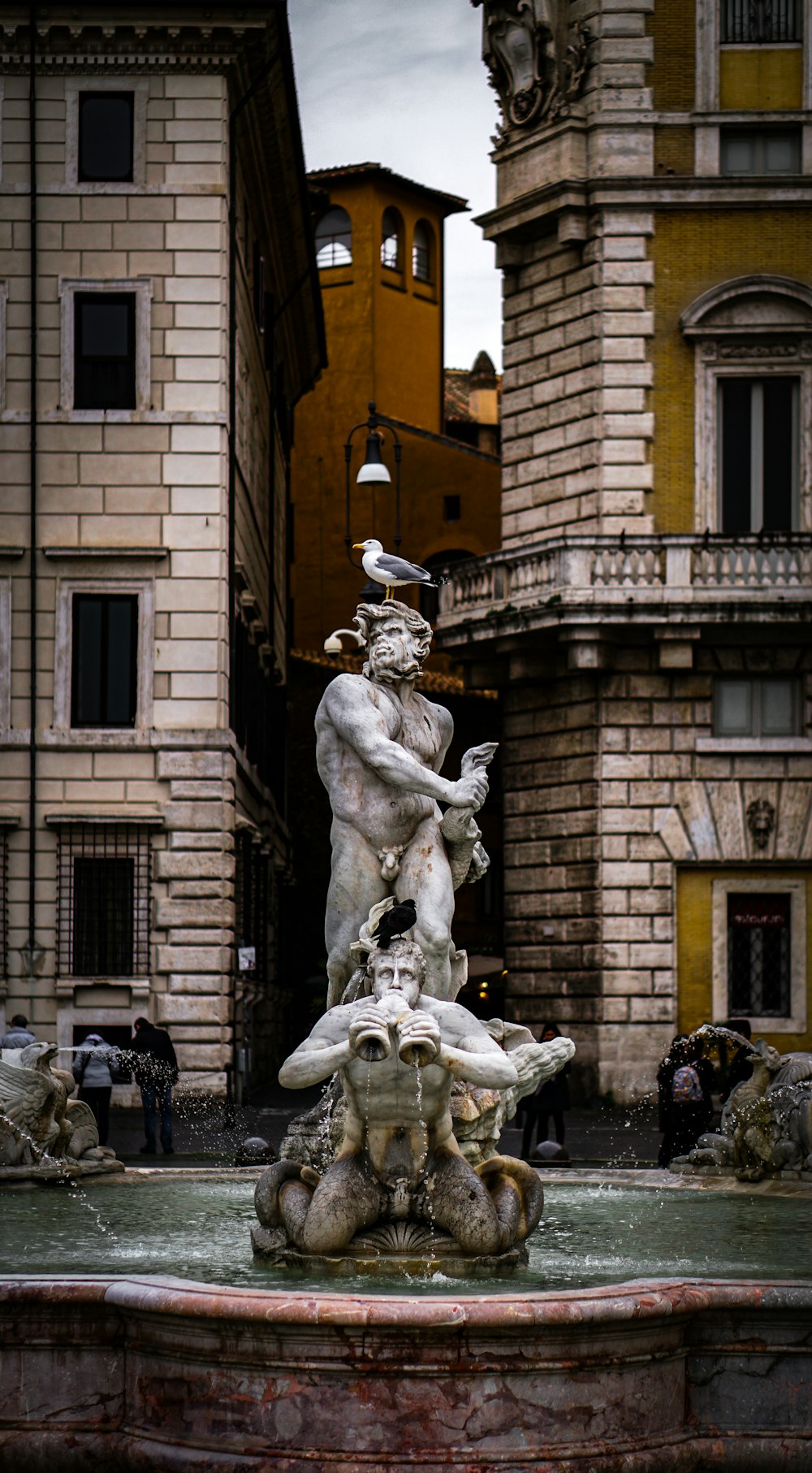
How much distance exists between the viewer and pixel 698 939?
30.4 m

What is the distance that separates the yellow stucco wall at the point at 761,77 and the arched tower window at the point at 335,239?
27.2 meters

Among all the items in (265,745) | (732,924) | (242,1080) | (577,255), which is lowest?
(242,1080)

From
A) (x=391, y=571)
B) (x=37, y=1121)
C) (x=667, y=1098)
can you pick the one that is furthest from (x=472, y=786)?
(x=667, y=1098)

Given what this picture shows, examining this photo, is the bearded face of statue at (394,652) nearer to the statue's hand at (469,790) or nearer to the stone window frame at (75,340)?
the statue's hand at (469,790)

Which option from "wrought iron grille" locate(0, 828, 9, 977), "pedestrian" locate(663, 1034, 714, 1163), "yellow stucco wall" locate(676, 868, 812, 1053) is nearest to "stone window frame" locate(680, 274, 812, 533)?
"yellow stucco wall" locate(676, 868, 812, 1053)

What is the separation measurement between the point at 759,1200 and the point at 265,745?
→ 88.0 ft

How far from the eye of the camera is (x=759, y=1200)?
11.9 m

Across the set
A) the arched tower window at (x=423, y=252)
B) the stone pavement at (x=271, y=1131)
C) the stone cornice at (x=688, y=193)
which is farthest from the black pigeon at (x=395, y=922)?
the arched tower window at (x=423, y=252)

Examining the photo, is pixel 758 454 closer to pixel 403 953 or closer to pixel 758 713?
pixel 758 713

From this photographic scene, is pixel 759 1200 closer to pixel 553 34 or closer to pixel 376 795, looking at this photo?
pixel 376 795

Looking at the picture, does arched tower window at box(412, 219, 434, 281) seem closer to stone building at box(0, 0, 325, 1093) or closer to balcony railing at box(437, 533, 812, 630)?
stone building at box(0, 0, 325, 1093)

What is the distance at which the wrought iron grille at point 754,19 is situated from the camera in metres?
31.1

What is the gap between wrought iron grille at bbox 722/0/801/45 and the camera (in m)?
31.1

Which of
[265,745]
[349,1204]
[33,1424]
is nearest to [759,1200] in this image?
[349,1204]
